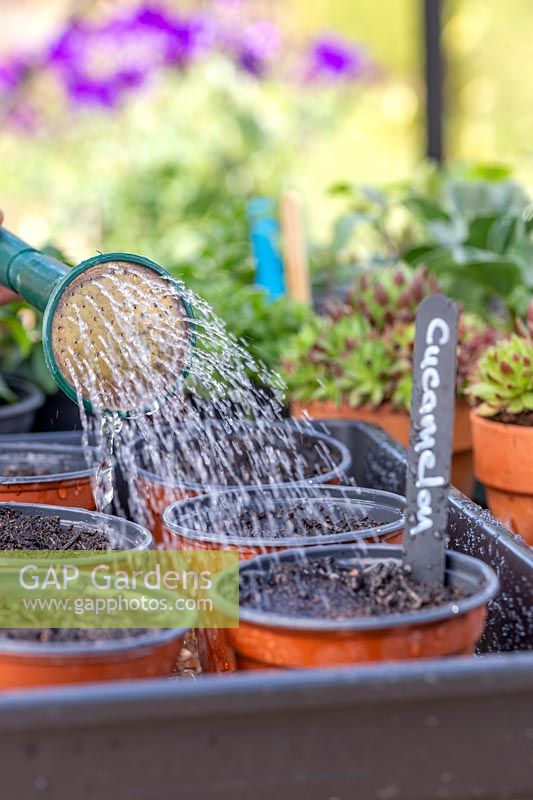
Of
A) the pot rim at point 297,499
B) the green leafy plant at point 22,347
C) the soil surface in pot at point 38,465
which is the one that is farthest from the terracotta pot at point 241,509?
the green leafy plant at point 22,347

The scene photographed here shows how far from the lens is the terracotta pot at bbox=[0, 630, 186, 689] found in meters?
0.77

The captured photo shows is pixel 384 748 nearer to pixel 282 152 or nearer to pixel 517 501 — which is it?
pixel 517 501

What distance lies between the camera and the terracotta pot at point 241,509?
102 centimetres

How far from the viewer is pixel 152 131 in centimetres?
352

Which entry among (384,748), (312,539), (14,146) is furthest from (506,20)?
(384,748)

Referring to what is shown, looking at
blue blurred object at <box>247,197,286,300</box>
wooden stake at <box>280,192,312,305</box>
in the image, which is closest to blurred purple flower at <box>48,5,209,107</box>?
blue blurred object at <box>247,197,286,300</box>

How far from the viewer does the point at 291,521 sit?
1.18 m

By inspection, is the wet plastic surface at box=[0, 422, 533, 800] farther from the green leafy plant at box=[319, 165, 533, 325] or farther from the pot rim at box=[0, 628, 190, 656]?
the green leafy plant at box=[319, 165, 533, 325]

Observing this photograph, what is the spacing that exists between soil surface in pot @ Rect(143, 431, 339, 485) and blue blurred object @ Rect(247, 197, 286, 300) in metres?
0.77

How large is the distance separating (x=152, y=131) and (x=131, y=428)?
2.18m

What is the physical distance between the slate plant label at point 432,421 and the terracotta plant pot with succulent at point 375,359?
73cm

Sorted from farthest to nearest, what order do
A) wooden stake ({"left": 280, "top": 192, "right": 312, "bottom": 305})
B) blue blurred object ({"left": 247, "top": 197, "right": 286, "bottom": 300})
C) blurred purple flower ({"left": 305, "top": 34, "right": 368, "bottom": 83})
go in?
1. blurred purple flower ({"left": 305, "top": 34, "right": 368, "bottom": 83})
2. blue blurred object ({"left": 247, "top": 197, "right": 286, "bottom": 300})
3. wooden stake ({"left": 280, "top": 192, "right": 312, "bottom": 305})

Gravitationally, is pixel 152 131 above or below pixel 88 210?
above

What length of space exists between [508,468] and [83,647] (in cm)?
74
